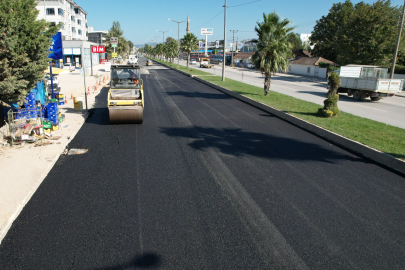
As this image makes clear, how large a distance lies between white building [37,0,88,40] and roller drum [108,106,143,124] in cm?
4298

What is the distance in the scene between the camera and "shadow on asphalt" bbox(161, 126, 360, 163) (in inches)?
390

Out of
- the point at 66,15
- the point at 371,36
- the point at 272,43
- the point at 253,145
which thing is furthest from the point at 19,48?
the point at 66,15

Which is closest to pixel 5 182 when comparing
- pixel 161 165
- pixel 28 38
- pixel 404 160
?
pixel 161 165

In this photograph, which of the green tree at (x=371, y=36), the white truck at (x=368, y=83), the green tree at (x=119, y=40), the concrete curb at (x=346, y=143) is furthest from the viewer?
the green tree at (x=119, y=40)

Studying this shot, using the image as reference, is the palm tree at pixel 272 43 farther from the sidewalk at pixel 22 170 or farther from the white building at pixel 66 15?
the white building at pixel 66 15

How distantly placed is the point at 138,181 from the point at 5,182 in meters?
3.29

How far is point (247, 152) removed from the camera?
10172 millimetres

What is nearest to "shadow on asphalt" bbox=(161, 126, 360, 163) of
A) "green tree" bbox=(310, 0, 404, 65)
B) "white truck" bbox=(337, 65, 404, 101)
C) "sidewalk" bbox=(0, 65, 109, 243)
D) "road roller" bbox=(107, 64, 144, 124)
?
"road roller" bbox=(107, 64, 144, 124)

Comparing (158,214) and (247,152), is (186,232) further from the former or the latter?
(247,152)

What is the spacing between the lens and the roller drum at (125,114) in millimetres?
13008

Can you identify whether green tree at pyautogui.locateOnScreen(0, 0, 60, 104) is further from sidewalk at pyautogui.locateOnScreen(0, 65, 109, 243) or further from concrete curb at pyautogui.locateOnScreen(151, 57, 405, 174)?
concrete curb at pyautogui.locateOnScreen(151, 57, 405, 174)

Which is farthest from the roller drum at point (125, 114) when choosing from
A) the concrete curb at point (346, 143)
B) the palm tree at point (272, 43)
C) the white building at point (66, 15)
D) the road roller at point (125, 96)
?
the white building at point (66, 15)

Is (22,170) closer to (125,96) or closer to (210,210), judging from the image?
(210,210)

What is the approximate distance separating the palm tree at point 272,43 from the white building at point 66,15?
39.1 meters
